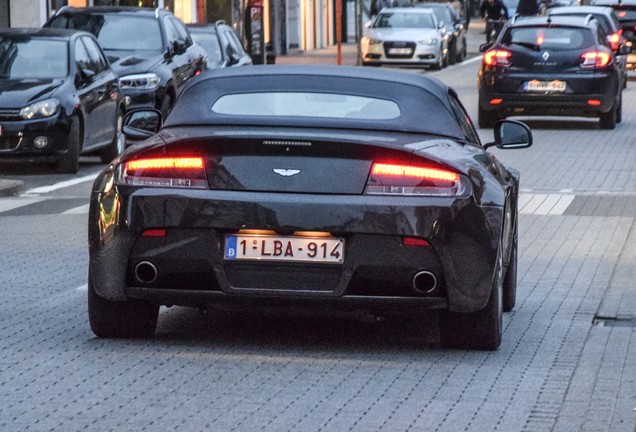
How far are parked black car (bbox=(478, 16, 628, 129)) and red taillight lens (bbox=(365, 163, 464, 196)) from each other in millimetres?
18069

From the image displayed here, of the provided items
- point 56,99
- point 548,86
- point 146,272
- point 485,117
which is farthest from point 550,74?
point 146,272

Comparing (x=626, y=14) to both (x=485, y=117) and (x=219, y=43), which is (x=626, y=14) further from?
(x=485, y=117)

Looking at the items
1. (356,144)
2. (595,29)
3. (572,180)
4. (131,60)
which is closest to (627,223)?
(572,180)

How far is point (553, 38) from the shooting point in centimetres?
2600

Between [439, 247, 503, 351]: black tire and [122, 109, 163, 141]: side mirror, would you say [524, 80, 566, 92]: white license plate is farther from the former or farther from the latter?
[439, 247, 503, 351]: black tire

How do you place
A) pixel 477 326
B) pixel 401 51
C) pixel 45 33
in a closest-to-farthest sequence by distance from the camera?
pixel 477 326 < pixel 45 33 < pixel 401 51

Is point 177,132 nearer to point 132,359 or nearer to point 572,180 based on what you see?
point 132,359

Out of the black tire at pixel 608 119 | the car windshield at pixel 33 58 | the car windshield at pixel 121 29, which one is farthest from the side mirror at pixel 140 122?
the black tire at pixel 608 119

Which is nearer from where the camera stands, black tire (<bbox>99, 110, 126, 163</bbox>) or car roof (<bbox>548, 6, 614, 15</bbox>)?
black tire (<bbox>99, 110, 126, 163</bbox>)

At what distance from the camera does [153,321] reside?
324 inches

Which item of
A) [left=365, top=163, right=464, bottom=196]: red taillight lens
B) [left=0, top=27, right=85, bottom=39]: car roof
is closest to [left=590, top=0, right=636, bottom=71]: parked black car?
[left=0, top=27, right=85, bottom=39]: car roof

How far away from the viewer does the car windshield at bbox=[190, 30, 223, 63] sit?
2816cm

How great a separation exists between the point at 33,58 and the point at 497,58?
28.0ft

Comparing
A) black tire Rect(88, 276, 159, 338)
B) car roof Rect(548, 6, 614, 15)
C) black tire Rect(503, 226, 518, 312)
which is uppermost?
black tire Rect(88, 276, 159, 338)
